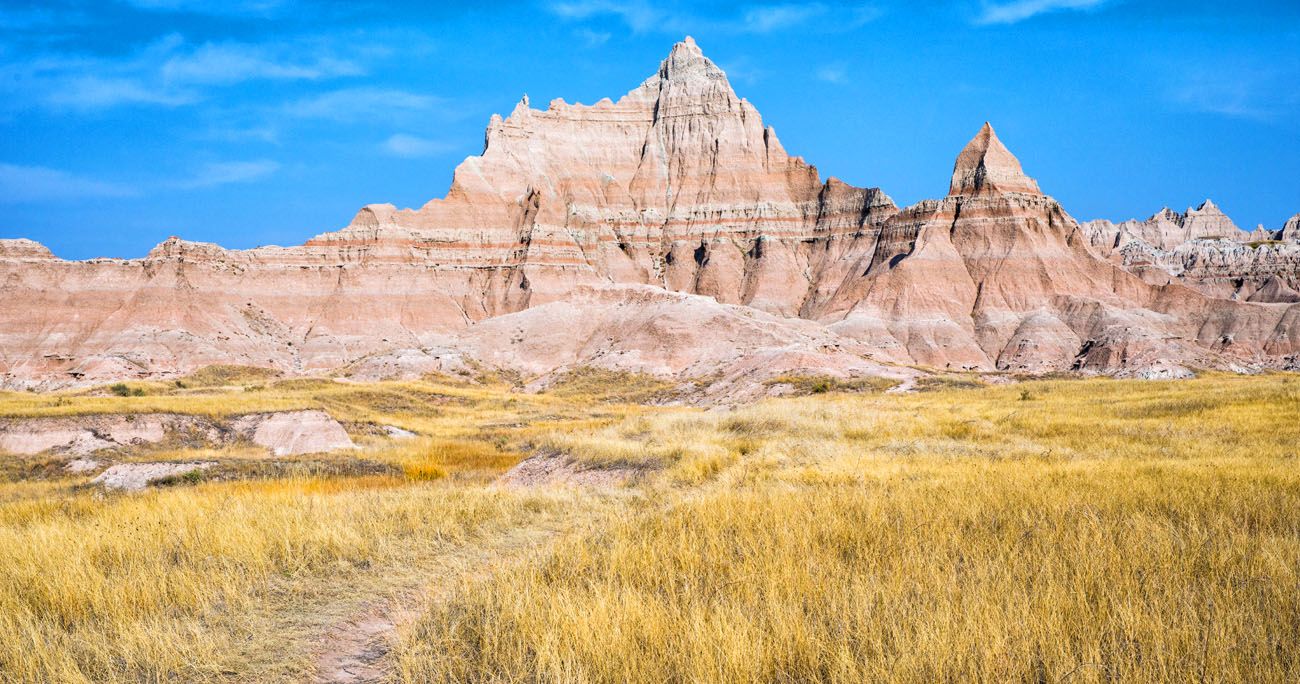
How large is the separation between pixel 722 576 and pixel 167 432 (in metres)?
26.6

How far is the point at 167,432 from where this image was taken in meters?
25.7

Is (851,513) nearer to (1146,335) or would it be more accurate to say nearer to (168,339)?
(1146,335)

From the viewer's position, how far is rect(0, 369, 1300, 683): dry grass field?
427 cm

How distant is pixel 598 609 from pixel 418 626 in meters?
1.48

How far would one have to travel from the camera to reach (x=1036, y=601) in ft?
15.9

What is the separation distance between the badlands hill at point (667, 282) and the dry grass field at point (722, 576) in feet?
147

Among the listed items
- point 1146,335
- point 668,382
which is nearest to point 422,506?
point 668,382

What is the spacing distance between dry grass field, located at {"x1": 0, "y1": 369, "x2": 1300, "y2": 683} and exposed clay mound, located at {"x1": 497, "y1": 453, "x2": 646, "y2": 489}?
1.29m

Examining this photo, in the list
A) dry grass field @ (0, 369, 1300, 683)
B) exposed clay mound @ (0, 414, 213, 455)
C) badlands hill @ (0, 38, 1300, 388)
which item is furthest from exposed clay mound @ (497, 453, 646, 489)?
badlands hill @ (0, 38, 1300, 388)

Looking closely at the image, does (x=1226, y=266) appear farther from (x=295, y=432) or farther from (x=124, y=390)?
(x=124, y=390)

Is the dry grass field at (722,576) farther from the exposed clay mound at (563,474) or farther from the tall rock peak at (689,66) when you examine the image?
the tall rock peak at (689,66)

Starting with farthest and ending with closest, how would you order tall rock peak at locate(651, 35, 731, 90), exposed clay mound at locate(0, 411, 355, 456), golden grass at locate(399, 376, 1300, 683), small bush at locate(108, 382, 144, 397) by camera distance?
tall rock peak at locate(651, 35, 731, 90), small bush at locate(108, 382, 144, 397), exposed clay mound at locate(0, 411, 355, 456), golden grass at locate(399, 376, 1300, 683)

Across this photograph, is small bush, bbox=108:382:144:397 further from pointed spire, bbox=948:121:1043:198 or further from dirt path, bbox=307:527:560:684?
pointed spire, bbox=948:121:1043:198

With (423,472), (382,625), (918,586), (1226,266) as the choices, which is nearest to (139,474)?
(423,472)
